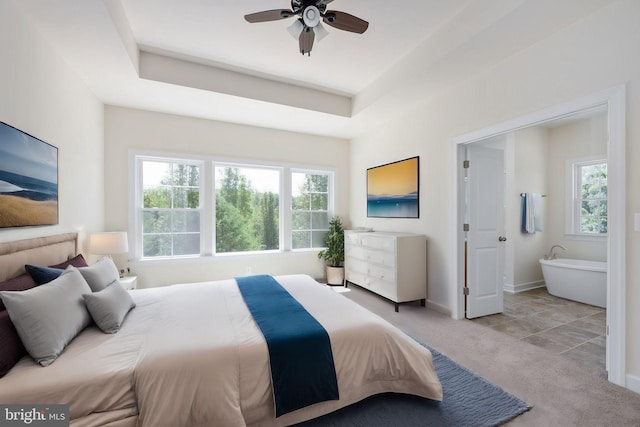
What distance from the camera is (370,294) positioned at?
426 centimetres

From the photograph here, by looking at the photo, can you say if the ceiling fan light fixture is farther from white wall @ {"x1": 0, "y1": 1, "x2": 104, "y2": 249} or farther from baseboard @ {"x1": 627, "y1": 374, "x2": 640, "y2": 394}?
baseboard @ {"x1": 627, "y1": 374, "x2": 640, "y2": 394}

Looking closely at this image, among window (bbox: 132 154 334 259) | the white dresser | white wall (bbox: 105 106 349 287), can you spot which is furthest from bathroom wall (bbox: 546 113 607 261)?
window (bbox: 132 154 334 259)

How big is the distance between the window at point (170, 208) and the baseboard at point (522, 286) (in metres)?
4.96

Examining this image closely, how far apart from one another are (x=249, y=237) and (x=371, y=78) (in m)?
3.00

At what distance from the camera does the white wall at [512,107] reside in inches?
76.1

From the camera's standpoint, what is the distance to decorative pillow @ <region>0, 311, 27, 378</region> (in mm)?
1279

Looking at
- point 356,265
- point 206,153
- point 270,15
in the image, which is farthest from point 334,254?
point 270,15

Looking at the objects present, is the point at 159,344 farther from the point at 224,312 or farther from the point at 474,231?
the point at 474,231

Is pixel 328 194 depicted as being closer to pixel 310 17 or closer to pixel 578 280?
pixel 310 17

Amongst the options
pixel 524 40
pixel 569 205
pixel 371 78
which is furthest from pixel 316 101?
pixel 569 205

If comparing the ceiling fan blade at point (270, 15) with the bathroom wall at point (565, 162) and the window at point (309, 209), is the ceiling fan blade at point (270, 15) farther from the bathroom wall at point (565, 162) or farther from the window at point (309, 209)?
the bathroom wall at point (565, 162)

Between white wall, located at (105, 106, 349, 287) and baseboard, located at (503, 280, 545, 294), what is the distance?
2967 millimetres

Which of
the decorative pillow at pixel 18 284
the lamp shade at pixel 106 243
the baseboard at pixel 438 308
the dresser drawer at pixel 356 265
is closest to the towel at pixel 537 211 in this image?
the baseboard at pixel 438 308

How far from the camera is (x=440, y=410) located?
1750 millimetres
